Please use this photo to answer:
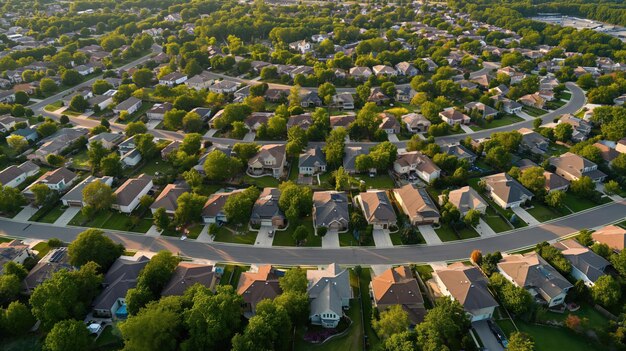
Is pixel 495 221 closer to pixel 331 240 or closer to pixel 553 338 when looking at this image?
pixel 553 338

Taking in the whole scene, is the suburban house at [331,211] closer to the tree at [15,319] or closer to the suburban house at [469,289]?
the suburban house at [469,289]

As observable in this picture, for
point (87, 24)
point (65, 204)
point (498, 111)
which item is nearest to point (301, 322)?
point (65, 204)

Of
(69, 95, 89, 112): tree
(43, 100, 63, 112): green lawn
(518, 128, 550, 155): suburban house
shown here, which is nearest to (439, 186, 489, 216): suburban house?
(518, 128, 550, 155): suburban house

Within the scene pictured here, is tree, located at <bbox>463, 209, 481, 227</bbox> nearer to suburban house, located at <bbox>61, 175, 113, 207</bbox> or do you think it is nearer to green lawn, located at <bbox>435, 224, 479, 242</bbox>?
green lawn, located at <bbox>435, 224, 479, 242</bbox>

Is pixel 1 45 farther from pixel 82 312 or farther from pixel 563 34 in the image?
pixel 563 34

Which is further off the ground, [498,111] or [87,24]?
[87,24]

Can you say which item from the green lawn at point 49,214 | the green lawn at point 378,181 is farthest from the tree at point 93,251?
the green lawn at point 378,181
